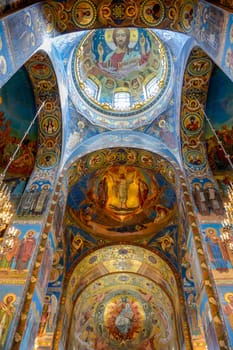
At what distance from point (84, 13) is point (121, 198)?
804 centimetres

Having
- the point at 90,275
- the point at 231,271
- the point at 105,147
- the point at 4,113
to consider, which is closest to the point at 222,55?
the point at 231,271

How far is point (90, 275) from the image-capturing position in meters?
14.1

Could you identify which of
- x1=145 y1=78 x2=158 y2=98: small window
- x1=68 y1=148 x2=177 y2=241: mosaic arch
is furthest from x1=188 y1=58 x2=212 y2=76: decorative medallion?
x1=68 y1=148 x2=177 y2=241: mosaic arch

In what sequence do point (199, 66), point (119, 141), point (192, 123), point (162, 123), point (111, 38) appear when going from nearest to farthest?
point (199, 66) < point (192, 123) < point (162, 123) < point (119, 141) < point (111, 38)

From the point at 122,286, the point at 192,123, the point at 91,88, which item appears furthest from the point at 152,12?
the point at 122,286

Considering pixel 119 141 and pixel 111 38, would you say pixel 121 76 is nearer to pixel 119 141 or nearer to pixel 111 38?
pixel 111 38

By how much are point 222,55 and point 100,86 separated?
810 cm

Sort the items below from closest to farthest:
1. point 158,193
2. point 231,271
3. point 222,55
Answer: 1. point 222,55
2. point 231,271
3. point 158,193

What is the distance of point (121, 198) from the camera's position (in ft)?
45.9

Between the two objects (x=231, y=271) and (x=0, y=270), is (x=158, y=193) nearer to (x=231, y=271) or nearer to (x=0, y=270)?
(x=231, y=271)

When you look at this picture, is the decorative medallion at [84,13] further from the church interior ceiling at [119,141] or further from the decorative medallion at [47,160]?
the decorative medallion at [47,160]

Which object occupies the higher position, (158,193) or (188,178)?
(158,193)

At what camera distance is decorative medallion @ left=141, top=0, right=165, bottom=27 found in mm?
7809

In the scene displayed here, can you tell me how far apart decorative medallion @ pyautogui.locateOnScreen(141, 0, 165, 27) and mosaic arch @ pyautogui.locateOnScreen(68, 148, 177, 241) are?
17.5 ft
